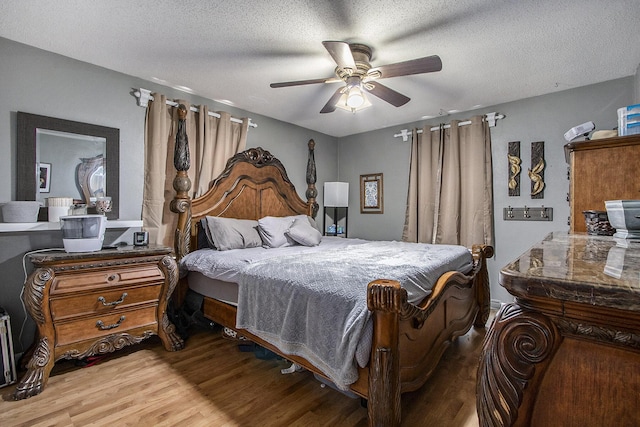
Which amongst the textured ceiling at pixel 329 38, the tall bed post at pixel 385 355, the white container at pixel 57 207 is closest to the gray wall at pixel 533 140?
the textured ceiling at pixel 329 38

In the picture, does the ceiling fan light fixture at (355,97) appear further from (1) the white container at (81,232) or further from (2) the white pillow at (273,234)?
(1) the white container at (81,232)

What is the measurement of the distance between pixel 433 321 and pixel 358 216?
10.1ft

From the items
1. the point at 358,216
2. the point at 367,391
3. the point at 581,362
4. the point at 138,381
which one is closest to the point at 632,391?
the point at 581,362

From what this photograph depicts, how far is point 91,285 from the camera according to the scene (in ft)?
6.96

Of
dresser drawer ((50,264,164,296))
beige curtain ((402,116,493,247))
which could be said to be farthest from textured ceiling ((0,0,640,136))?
dresser drawer ((50,264,164,296))

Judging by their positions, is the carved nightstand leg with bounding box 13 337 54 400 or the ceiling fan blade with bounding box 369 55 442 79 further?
the ceiling fan blade with bounding box 369 55 442 79

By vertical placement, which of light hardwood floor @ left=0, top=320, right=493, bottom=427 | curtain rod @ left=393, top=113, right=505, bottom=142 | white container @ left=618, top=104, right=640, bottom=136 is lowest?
light hardwood floor @ left=0, top=320, right=493, bottom=427

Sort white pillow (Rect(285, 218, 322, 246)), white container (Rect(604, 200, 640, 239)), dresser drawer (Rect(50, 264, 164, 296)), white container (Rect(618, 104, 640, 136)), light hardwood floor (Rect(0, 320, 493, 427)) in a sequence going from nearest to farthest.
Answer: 1. white container (Rect(604, 200, 640, 239))
2. light hardwood floor (Rect(0, 320, 493, 427))
3. white container (Rect(618, 104, 640, 136))
4. dresser drawer (Rect(50, 264, 164, 296))
5. white pillow (Rect(285, 218, 322, 246))

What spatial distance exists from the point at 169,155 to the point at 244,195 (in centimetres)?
92

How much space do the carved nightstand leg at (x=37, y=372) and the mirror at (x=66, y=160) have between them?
1155 millimetres

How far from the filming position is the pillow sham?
294 centimetres

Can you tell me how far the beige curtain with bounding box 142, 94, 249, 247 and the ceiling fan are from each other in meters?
1.35

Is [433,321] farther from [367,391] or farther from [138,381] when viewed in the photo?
[138,381]

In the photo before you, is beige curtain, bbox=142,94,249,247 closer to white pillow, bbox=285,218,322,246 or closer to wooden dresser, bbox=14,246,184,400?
wooden dresser, bbox=14,246,184,400
